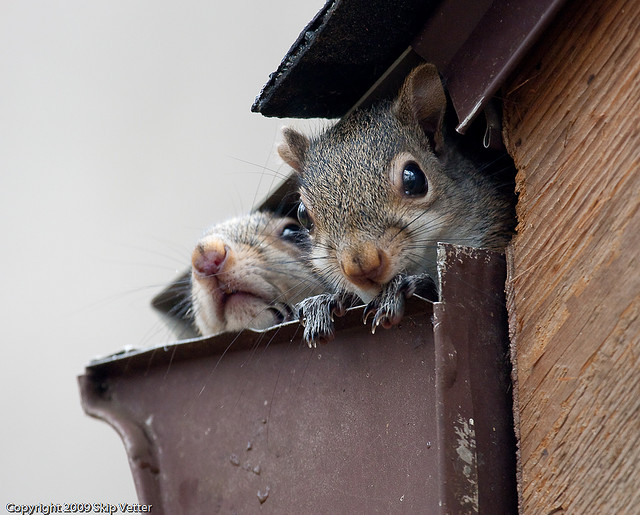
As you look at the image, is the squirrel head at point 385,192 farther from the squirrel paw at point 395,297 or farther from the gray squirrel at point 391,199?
the squirrel paw at point 395,297

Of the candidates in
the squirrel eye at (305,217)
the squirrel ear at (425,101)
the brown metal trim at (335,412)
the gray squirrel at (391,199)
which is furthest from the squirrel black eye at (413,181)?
the brown metal trim at (335,412)

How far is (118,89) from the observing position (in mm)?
4293

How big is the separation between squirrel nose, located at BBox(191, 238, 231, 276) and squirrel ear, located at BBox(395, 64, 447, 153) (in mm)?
481

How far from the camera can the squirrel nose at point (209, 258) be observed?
1.74 m

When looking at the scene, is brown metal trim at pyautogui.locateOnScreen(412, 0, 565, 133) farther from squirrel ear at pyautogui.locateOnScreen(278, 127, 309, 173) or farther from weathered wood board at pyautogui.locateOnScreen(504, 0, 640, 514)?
squirrel ear at pyautogui.locateOnScreen(278, 127, 309, 173)

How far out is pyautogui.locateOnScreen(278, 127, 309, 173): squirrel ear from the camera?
183 centimetres

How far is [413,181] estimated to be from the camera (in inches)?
58.9

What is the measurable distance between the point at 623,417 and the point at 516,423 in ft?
0.51

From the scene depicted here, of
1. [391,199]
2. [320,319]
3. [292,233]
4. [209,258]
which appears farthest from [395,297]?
[292,233]

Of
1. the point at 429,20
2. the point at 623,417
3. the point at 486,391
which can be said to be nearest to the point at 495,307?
the point at 486,391

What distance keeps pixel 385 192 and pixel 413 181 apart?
0.20 ft

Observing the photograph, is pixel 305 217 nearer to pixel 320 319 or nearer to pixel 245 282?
pixel 245 282

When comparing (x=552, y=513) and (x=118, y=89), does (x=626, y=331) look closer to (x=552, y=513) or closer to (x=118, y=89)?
(x=552, y=513)

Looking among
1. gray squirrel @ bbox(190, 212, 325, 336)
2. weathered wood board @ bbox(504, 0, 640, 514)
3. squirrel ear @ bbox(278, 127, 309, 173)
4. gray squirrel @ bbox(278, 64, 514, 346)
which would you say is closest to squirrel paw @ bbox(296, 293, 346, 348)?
gray squirrel @ bbox(278, 64, 514, 346)
